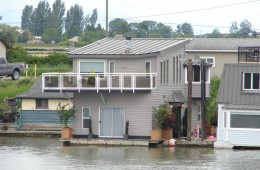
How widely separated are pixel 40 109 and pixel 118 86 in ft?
42.4

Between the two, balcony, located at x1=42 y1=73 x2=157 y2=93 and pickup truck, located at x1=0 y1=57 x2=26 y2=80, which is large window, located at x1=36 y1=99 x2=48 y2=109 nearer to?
balcony, located at x1=42 y1=73 x2=157 y2=93

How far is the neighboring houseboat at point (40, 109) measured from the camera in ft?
232

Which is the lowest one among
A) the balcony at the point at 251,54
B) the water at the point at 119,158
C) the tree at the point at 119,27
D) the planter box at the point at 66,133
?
the water at the point at 119,158

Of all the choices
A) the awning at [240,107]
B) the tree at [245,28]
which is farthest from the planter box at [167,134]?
the tree at [245,28]

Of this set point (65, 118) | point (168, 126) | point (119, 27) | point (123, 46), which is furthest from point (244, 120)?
point (119, 27)

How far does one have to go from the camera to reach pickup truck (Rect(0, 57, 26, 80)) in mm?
84250

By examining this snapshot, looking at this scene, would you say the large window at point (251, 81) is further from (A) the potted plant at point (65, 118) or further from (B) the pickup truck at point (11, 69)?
(B) the pickup truck at point (11, 69)

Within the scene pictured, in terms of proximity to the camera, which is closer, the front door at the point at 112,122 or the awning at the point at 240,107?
the awning at the point at 240,107

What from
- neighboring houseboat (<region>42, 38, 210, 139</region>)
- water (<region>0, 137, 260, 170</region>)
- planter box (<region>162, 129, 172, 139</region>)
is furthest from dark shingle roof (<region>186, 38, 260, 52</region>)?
water (<region>0, 137, 260, 170</region>)

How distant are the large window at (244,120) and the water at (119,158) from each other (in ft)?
4.95

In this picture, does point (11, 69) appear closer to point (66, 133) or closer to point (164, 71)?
point (66, 133)

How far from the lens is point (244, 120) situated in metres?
57.0

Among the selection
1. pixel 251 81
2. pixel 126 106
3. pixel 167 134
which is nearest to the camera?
pixel 251 81

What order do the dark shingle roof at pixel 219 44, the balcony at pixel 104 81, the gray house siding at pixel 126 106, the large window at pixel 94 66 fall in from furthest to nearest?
the dark shingle roof at pixel 219 44 → the large window at pixel 94 66 → the gray house siding at pixel 126 106 → the balcony at pixel 104 81
